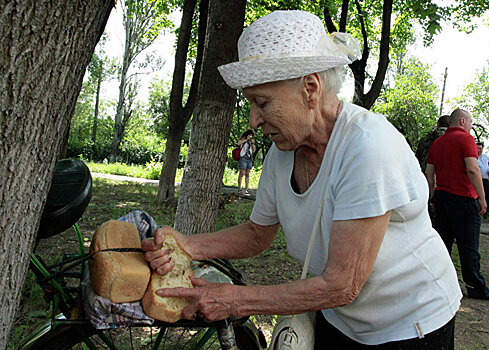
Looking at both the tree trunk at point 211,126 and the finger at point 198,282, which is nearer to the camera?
the finger at point 198,282

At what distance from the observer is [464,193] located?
5.05 meters

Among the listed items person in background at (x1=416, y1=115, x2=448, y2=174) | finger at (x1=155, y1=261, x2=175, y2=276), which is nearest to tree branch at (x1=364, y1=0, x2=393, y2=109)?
person in background at (x1=416, y1=115, x2=448, y2=174)

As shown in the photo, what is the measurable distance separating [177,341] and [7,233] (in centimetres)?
148

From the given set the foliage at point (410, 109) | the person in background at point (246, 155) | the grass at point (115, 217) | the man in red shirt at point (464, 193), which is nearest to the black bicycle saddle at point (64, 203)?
the grass at point (115, 217)

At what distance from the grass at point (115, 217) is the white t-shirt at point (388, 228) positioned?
2280mm

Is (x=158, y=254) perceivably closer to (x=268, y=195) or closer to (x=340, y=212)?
(x=268, y=195)

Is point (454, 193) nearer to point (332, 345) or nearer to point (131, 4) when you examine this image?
point (332, 345)

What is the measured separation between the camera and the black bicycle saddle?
1744mm

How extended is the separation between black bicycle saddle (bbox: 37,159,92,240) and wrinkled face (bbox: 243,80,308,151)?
77 centimetres

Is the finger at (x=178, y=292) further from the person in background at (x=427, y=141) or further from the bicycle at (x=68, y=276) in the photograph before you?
the person in background at (x=427, y=141)

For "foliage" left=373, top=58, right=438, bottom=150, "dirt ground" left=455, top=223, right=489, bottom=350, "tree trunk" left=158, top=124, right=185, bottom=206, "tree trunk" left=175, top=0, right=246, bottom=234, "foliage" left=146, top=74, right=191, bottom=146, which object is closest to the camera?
"dirt ground" left=455, top=223, right=489, bottom=350

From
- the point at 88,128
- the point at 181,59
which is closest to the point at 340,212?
the point at 181,59

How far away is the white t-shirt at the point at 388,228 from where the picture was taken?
1.39 metres

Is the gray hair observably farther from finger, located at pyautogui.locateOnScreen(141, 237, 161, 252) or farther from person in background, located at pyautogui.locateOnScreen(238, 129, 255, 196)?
person in background, located at pyautogui.locateOnScreen(238, 129, 255, 196)
